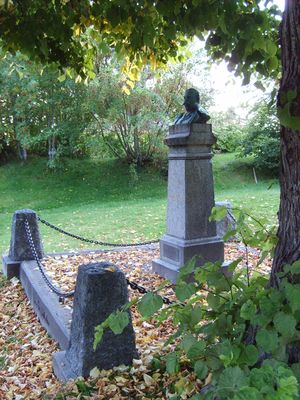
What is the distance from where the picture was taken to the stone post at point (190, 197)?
17.4ft

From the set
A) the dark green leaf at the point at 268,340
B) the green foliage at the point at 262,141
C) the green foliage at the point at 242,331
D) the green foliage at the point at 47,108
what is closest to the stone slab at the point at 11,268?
the green foliage at the point at 242,331

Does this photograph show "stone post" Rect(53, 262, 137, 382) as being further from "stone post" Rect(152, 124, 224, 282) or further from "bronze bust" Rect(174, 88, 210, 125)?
"bronze bust" Rect(174, 88, 210, 125)

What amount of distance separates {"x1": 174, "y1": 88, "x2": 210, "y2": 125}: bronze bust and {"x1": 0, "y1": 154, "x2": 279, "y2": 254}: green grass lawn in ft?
14.9

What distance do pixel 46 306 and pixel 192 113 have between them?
2.83 metres

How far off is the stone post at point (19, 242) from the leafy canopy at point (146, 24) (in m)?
2.61

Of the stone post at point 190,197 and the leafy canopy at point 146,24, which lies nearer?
the leafy canopy at point 146,24

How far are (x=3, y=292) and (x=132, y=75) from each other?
3533mm

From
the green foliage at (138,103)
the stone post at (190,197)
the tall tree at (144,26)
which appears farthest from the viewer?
the green foliage at (138,103)

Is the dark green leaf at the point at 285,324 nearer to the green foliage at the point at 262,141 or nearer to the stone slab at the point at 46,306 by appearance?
the stone slab at the point at 46,306

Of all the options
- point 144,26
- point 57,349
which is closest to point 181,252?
point 57,349

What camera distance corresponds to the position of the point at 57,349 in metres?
4.29

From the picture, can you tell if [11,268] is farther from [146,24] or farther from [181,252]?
[146,24]

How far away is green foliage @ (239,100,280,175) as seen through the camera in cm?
2003

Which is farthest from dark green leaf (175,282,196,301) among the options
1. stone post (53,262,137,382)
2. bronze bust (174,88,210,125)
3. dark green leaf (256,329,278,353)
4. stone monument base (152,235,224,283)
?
bronze bust (174,88,210,125)
